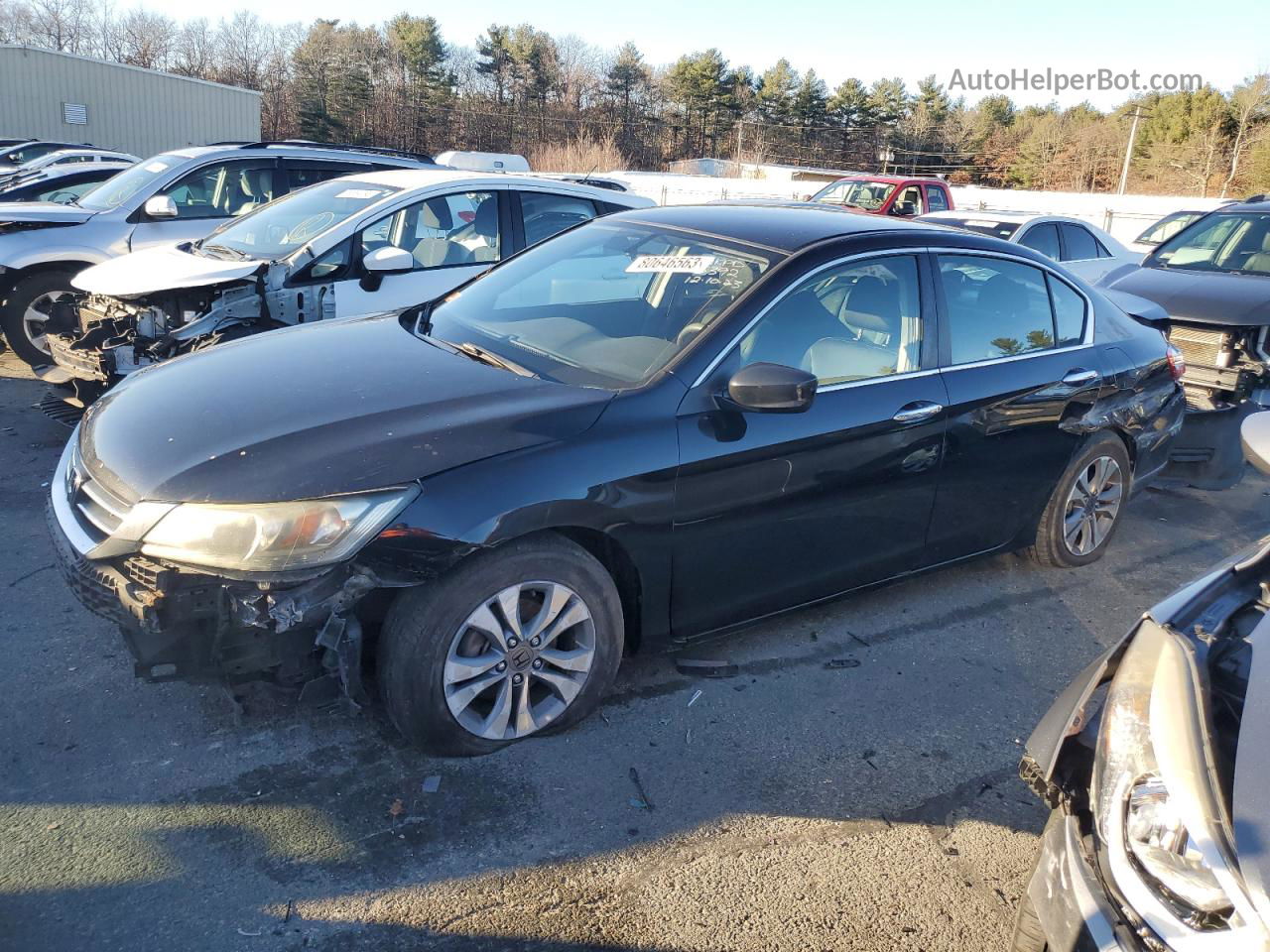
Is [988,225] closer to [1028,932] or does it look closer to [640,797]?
[640,797]

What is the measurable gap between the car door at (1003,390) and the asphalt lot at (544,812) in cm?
66

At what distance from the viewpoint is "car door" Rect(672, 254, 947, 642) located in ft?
11.1

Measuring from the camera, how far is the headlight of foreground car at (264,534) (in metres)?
2.72

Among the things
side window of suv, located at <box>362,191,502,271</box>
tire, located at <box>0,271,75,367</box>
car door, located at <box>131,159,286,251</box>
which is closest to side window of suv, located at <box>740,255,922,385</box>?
side window of suv, located at <box>362,191,502,271</box>

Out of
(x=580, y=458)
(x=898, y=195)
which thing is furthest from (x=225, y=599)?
(x=898, y=195)

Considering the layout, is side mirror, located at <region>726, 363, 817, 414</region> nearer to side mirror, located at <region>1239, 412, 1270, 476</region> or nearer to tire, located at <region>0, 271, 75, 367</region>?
side mirror, located at <region>1239, 412, 1270, 476</region>

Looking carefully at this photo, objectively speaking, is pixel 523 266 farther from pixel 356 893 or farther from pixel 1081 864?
pixel 1081 864

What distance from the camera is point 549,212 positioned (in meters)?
7.08

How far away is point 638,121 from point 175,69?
92.5 ft

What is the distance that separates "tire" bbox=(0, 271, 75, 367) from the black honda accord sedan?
4663mm

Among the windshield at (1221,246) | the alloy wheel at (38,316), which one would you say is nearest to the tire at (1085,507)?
the windshield at (1221,246)

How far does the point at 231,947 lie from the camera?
2.38m

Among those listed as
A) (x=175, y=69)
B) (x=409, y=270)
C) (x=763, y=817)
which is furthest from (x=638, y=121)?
(x=763, y=817)

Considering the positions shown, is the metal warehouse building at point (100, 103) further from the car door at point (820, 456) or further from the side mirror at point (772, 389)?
the side mirror at point (772, 389)
